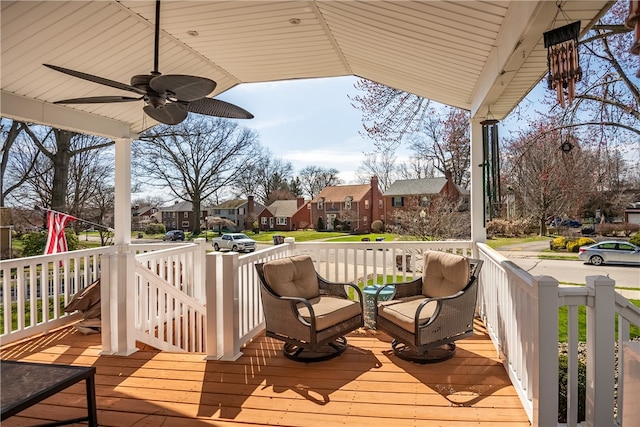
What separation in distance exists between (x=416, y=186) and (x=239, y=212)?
821 centimetres

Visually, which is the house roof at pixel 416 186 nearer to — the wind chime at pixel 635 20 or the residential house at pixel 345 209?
the residential house at pixel 345 209

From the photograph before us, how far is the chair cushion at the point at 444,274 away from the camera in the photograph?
3.62 meters

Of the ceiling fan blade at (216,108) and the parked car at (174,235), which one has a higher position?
the ceiling fan blade at (216,108)

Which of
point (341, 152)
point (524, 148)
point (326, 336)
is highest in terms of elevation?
point (341, 152)

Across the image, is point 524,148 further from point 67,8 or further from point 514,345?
point 67,8

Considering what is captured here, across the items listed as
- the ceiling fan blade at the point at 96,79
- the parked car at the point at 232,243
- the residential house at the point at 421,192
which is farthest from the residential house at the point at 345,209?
the ceiling fan blade at the point at 96,79

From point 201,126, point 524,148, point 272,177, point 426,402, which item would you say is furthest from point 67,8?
point 272,177

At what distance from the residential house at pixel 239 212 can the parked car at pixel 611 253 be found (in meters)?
12.6

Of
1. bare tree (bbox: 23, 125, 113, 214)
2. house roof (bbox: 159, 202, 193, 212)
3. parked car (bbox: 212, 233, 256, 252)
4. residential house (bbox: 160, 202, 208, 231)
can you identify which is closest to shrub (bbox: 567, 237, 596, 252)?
parked car (bbox: 212, 233, 256, 252)

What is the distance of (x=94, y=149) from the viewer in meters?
11.7

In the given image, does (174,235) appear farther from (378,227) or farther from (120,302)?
(120,302)

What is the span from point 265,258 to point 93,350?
1986 mm

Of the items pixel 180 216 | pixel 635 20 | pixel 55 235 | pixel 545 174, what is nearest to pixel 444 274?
pixel 635 20

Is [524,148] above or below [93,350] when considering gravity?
above
